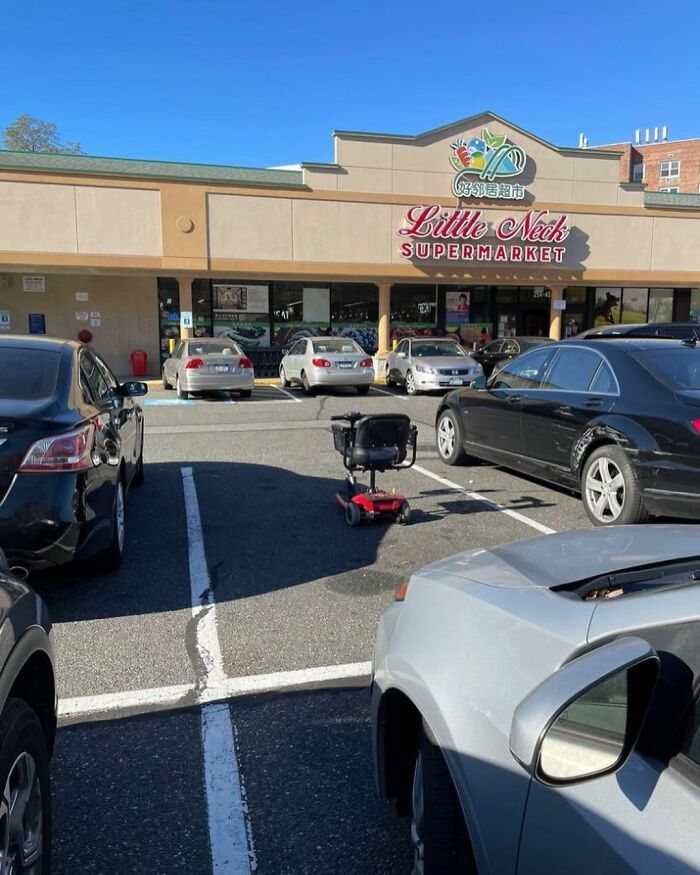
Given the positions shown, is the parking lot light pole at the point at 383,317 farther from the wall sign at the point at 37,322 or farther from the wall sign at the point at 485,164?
the wall sign at the point at 37,322

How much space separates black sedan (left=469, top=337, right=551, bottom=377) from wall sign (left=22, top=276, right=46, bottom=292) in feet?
42.8

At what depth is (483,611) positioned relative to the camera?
6.24ft

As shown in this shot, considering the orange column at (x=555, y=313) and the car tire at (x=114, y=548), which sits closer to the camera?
the car tire at (x=114, y=548)

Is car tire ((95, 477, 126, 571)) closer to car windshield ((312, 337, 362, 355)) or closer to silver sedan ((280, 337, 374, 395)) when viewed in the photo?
silver sedan ((280, 337, 374, 395))

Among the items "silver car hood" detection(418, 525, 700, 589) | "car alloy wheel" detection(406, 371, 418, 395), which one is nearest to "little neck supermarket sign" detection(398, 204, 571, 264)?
"car alloy wheel" detection(406, 371, 418, 395)

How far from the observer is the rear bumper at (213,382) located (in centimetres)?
1592

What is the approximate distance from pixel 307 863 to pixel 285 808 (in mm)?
286

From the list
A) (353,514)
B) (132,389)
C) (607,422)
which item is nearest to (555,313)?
(607,422)

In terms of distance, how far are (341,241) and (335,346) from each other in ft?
19.2

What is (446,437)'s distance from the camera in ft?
29.3

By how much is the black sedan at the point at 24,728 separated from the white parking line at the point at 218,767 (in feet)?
1.97

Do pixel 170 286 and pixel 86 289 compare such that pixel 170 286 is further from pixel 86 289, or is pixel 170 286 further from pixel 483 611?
pixel 483 611

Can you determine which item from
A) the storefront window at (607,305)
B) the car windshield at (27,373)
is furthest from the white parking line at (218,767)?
the storefront window at (607,305)

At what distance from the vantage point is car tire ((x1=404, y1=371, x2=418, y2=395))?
57.1ft
